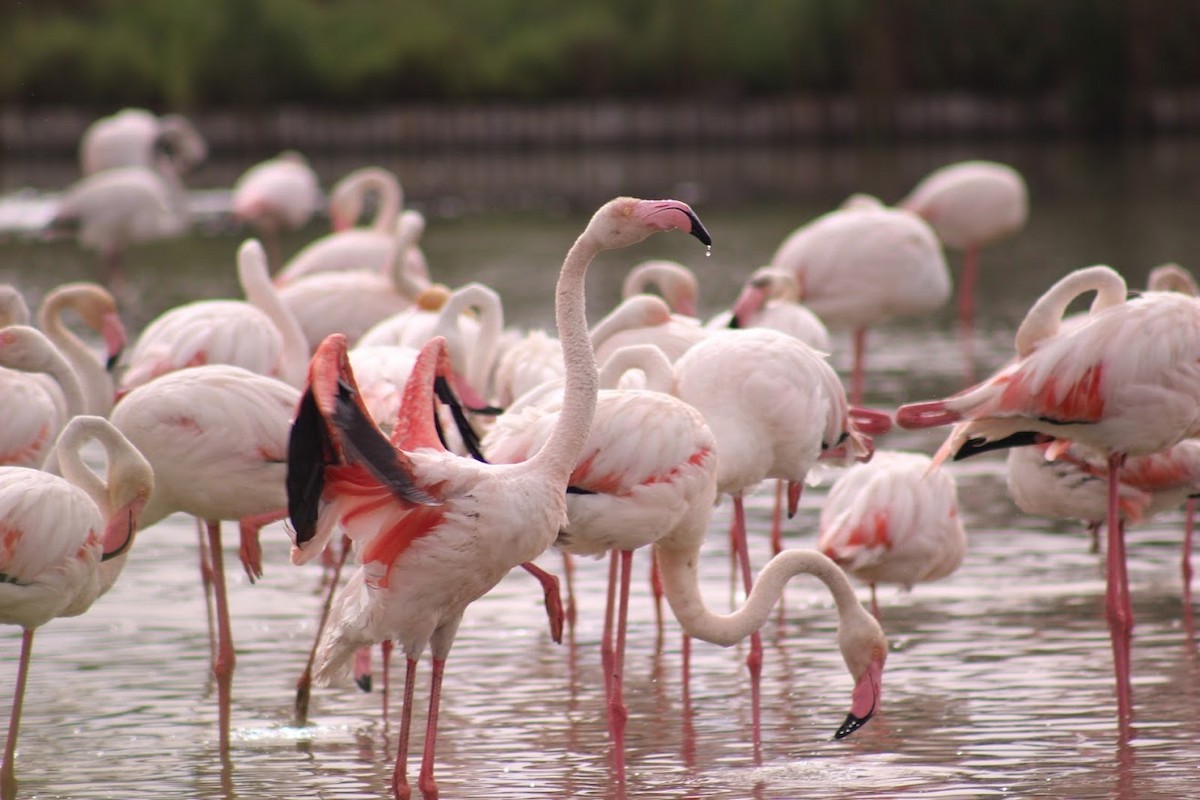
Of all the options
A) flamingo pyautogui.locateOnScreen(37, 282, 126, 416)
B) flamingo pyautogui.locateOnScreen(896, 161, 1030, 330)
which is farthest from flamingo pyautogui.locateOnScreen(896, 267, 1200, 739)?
flamingo pyautogui.locateOnScreen(896, 161, 1030, 330)

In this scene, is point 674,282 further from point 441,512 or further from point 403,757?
point 403,757

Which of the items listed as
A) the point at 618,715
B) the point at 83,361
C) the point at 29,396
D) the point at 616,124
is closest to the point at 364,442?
the point at 618,715

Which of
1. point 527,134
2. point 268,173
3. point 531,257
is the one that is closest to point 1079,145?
point 527,134

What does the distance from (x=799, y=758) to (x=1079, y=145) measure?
113 feet

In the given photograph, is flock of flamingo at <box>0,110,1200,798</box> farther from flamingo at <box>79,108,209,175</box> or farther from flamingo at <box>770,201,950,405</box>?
flamingo at <box>79,108,209,175</box>

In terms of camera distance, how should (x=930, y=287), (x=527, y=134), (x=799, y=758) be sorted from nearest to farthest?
1. (x=799, y=758)
2. (x=930, y=287)
3. (x=527, y=134)

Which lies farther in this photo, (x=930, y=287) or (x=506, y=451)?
(x=930, y=287)

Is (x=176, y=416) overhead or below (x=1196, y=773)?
overhead

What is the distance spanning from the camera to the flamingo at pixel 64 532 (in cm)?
522

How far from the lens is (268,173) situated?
1783cm

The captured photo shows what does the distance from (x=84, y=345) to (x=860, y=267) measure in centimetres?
452

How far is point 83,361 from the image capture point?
7266 millimetres

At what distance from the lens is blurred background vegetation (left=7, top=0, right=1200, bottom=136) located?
3909 cm

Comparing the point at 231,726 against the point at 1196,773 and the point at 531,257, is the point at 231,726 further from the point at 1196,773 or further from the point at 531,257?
the point at 531,257
